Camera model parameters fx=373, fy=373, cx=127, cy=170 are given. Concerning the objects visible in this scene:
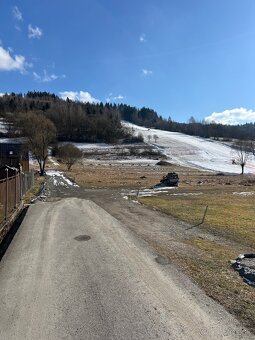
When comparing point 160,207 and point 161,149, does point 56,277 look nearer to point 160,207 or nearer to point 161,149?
point 160,207

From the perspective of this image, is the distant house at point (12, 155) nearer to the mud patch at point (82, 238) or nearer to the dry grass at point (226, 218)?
the dry grass at point (226, 218)

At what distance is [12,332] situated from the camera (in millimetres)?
6316

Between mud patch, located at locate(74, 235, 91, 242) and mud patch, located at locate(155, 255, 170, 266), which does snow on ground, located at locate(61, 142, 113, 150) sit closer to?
mud patch, located at locate(74, 235, 91, 242)

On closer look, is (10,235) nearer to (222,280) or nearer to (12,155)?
(222,280)

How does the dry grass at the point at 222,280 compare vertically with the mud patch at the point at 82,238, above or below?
above

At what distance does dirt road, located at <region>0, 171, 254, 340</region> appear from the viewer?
21.0 feet

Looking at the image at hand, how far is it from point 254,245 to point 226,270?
5109mm

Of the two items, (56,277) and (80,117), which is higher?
(80,117)

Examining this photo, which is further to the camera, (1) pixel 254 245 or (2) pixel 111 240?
(1) pixel 254 245

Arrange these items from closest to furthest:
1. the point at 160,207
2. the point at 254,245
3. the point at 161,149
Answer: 1. the point at 254,245
2. the point at 160,207
3. the point at 161,149

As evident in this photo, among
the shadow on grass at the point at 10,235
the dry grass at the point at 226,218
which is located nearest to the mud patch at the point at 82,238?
the shadow on grass at the point at 10,235

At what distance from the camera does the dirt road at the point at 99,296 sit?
6.39m

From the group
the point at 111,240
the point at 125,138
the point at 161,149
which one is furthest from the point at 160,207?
the point at 125,138

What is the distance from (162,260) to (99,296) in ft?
10.8
